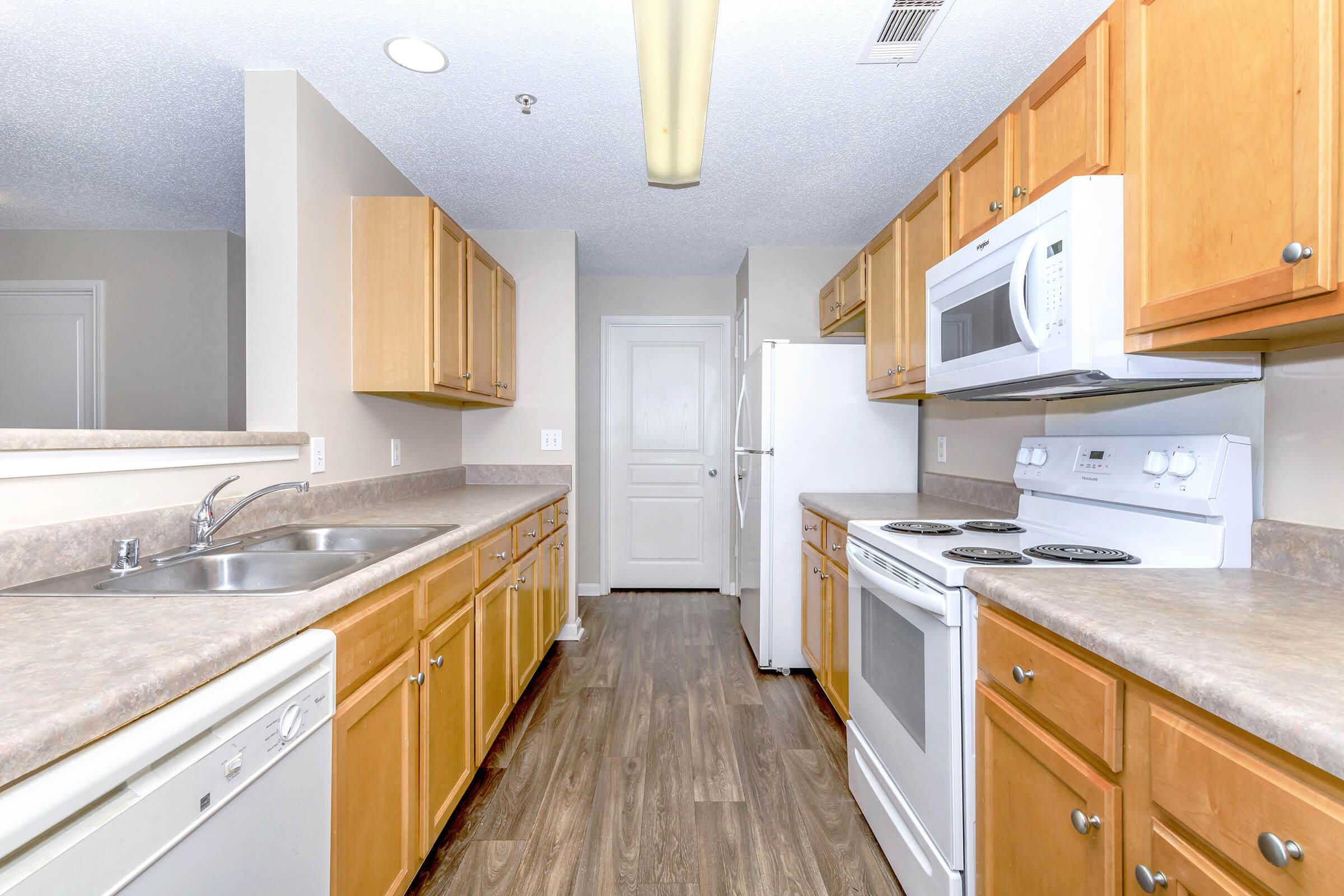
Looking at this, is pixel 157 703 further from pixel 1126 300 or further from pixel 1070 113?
pixel 1070 113

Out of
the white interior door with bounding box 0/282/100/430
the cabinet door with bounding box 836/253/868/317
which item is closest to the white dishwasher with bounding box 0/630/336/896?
the cabinet door with bounding box 836/253/868/317

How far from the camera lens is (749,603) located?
10.6 feet

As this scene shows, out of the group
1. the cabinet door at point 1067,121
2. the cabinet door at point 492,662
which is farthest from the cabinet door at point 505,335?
the cabinet door at point 1067,121

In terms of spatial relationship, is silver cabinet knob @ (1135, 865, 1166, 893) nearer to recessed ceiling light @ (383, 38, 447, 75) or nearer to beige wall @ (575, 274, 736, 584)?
recessed ceiling light @ (383, 38, 447, 75)

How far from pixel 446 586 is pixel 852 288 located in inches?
93.0

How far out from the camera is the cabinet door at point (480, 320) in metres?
2.62

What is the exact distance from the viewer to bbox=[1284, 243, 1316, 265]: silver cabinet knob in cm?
88

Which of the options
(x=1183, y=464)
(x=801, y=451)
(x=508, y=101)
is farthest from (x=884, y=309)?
Result: (x=508, y=101)

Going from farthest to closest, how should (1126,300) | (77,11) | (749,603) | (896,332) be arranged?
1. (749,603)
2. (896,332)
3. (77,11)
4. (1126,300)

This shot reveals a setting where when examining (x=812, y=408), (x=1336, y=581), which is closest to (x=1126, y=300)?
(x=1336, y=581)

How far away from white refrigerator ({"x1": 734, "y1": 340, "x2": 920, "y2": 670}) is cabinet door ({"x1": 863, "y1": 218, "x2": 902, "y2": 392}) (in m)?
0.18

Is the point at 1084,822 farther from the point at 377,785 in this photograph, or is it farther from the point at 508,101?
the point at 508,101

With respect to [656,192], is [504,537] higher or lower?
lower

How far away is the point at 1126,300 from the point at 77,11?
2.74 meters
